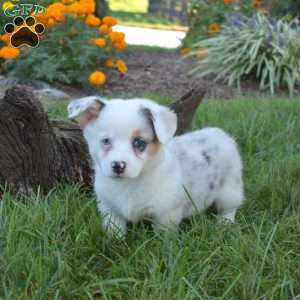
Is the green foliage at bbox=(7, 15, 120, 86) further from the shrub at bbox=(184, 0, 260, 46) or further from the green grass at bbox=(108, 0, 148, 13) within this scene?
the green grass at bbox=(108, 0, 148, 13)

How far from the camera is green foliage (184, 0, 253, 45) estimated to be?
10.7 m

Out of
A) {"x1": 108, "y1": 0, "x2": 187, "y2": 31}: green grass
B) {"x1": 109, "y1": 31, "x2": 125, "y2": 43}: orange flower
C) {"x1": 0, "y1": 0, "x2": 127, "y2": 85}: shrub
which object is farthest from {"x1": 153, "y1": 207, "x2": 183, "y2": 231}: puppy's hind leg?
{"x1": 108, "y1": 0, "x2": 187, "y2": 31}: green grass

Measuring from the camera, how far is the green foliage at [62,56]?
23.5ft

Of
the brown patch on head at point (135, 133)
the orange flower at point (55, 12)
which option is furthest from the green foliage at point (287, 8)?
the brown patch on head at point (135, 133)

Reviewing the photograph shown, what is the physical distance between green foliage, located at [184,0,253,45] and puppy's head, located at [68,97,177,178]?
768 centimetres

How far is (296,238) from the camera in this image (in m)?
3.21

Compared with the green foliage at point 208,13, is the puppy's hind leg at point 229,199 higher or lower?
lower

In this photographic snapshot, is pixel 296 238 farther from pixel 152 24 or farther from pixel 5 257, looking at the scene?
pixel 152 24

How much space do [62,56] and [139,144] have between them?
449cm

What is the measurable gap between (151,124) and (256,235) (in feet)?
2.65

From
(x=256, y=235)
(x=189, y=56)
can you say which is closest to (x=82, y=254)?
(x=256, y=235)

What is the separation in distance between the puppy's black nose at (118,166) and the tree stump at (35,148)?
0.85m

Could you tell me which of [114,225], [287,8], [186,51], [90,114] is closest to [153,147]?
[90,114]

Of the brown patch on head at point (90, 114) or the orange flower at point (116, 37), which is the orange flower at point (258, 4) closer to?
the orange flower at point (116, 37)
